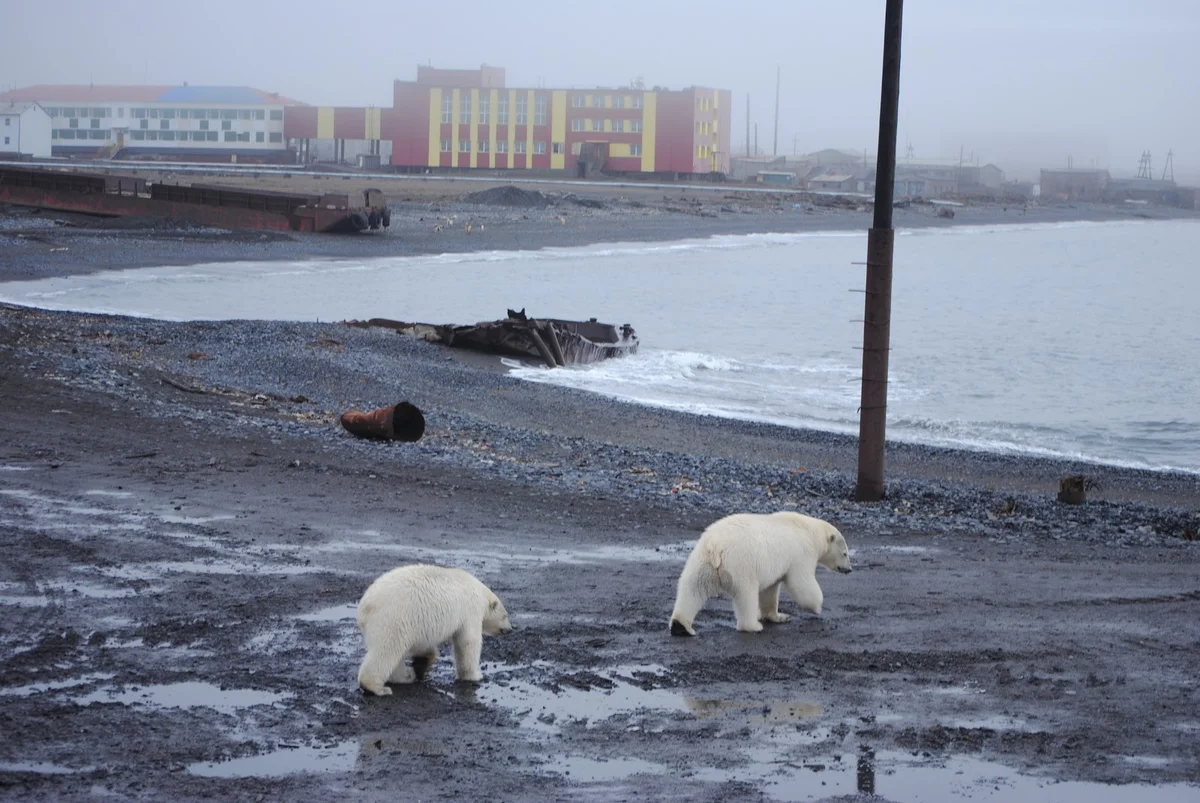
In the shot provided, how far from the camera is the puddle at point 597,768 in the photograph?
552 centimetres

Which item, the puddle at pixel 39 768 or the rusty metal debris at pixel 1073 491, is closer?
the puddle at pixel 39 768

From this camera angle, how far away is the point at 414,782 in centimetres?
532

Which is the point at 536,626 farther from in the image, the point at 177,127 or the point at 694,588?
the point at 177,127

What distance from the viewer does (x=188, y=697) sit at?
20.3 ft

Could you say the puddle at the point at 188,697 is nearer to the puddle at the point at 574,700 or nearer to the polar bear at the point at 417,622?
the polar bear at the point at 417,622

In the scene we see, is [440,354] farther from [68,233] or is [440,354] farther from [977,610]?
[68,233]

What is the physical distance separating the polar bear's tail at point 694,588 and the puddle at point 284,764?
2.40 m

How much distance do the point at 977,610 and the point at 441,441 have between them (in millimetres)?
7680

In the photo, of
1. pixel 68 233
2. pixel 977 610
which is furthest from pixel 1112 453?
pixel 68 233

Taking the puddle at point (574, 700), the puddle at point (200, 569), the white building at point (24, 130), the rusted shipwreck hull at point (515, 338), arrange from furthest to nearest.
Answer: the white building at point (24, 130) → the rusted shipwreck hull at point (515, 338) → the puddle at point (200, 569) → the puddle at point (574, 700)

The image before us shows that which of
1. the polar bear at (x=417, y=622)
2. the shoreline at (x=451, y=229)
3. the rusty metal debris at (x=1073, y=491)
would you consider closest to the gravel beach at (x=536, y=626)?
the polar bear at (x=417, y=622)

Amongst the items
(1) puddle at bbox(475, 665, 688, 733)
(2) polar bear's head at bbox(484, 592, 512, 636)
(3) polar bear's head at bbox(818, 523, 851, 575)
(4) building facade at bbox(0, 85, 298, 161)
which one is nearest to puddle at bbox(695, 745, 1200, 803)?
(1) puddle at bbox(475, 665, 688, 733)

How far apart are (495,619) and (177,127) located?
135 meters

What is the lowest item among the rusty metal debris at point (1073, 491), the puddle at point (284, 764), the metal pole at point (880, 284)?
the rusty metal debris at point (1073, 491)
